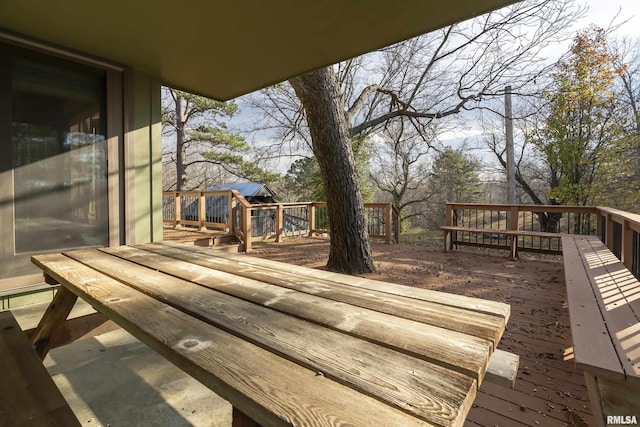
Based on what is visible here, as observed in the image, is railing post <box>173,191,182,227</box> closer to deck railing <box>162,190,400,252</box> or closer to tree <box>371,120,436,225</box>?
deck railing <box>162,190,400,252</box>

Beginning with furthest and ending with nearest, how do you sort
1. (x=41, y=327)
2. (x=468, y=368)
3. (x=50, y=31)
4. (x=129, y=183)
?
1. (x=129, y=183)
2. (x=50, y=31)
3. (x=41, y=327)
4. (x=468, y=368)

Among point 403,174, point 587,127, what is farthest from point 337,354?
point 403,174

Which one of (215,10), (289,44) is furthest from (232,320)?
(289,44)

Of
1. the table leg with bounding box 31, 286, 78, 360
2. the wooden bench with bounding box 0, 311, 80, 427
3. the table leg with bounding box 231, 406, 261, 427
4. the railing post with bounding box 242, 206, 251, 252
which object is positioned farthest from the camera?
the railing post with bounding box 242, 206, 251, 252

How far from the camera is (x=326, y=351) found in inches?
26.6

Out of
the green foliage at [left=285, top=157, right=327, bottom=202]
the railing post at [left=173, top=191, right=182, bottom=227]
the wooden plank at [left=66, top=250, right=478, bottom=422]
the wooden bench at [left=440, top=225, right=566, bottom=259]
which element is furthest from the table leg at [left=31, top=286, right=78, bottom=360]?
the green foliage at [left=285, top=157, right=327, bottom=202]

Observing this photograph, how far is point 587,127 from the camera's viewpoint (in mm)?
9102

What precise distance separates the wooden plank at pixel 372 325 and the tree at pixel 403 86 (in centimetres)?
331

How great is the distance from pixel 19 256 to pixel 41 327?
1.32m

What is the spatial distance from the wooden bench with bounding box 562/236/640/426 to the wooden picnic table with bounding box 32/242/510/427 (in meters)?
0.67

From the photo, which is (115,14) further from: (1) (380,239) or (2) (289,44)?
(1) (380,239)

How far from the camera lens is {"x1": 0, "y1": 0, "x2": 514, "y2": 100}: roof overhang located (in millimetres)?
2043

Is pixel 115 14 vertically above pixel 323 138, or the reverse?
pixel 115 14

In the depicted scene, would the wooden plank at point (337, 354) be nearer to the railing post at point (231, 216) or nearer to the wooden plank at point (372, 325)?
the wooden plank at point (372, 325)
